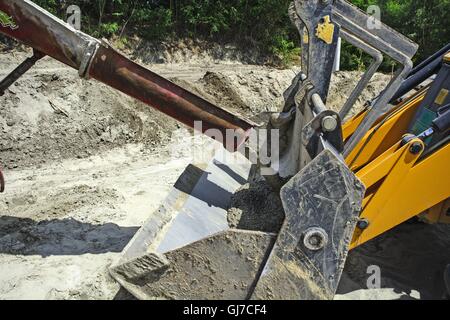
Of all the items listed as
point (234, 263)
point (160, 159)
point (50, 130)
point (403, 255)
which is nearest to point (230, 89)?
point (160, 159)

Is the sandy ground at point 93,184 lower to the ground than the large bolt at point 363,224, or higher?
lower

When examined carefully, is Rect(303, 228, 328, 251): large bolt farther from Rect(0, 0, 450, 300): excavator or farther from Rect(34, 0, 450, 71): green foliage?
Rect(34, 0, 450, 71): green foliage

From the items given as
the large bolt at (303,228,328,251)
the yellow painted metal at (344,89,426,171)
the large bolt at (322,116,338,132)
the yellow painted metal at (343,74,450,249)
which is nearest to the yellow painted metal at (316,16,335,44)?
the large bolt at (322,116,338,132)

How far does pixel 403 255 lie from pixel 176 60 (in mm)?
9164

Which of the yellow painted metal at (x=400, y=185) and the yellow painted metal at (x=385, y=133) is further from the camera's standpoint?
the yellow painted metal at (x=385, y=133)

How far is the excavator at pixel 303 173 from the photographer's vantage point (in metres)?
2.34

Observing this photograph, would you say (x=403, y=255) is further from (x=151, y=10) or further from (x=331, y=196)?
(x=151, y=10)

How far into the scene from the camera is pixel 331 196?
7.52ft

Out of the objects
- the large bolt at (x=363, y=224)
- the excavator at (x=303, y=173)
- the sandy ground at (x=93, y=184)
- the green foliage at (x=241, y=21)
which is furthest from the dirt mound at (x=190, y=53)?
the large bolt at (x=363, y=224)

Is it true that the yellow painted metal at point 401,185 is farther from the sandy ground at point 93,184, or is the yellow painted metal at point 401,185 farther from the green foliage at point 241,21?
the green foliage at point 241,21

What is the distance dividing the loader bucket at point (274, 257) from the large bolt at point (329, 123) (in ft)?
0.64

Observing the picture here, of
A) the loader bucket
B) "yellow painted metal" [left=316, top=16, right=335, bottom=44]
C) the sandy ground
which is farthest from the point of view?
the sandy ground

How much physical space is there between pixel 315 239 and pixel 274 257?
0.24 m

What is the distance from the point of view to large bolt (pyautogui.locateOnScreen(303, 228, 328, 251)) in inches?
91.2
